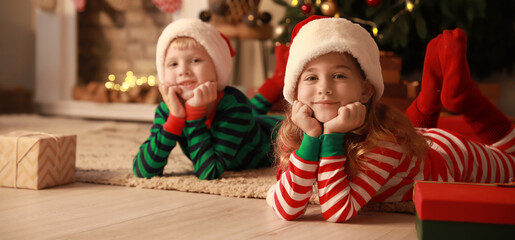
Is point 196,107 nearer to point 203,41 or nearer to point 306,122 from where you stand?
point 203,41

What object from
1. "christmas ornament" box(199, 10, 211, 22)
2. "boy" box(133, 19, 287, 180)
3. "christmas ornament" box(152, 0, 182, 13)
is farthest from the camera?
"christmas ornament" box(152, 0, 182, 13)

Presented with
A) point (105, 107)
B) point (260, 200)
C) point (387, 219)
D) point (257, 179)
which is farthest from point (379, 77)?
point (105, 107)

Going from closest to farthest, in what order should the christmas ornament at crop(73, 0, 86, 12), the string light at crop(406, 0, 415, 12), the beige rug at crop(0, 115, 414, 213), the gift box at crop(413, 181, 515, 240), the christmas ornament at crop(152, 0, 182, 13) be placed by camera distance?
the gift box at crop(413, 181, 515, 240) → the beige rug at crop(0, 115, 414, 213) → the string light at crop(406, 0, 415, 12) → the christmas ornament at crop(152, 0, 182, 13) → the christmas ornament at crop(73, 0, 86, 12)

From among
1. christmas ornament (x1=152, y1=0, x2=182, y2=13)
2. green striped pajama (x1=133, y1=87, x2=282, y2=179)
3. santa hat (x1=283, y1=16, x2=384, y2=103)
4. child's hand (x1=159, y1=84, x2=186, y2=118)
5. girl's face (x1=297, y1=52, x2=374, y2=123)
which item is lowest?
green striped pajama (x1=133, y1=87, x2=282, y2=179)

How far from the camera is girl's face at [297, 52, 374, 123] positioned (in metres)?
1.16

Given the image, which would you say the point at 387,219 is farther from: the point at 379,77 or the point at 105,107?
the point at 105,107

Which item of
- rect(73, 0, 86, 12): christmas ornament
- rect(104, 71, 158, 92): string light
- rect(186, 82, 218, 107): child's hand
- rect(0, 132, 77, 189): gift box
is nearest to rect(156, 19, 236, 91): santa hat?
rect(186, 82, 218, 107): child's hand

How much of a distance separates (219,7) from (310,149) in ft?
7.01

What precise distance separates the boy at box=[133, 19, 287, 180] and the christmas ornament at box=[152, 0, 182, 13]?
1813 millimetres

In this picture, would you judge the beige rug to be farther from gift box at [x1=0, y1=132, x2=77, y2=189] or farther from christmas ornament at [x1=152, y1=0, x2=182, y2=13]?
christmas ornament at [x1=152, y1=0, x2=182, y2=13]

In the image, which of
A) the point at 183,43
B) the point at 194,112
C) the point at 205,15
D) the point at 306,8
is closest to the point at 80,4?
the point at 205,15

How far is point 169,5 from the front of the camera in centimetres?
343

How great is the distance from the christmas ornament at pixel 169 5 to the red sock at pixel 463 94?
2237 millimetres

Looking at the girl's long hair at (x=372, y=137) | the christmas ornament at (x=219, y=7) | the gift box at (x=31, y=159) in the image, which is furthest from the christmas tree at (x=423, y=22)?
the gift box at (x=31, y=159)
